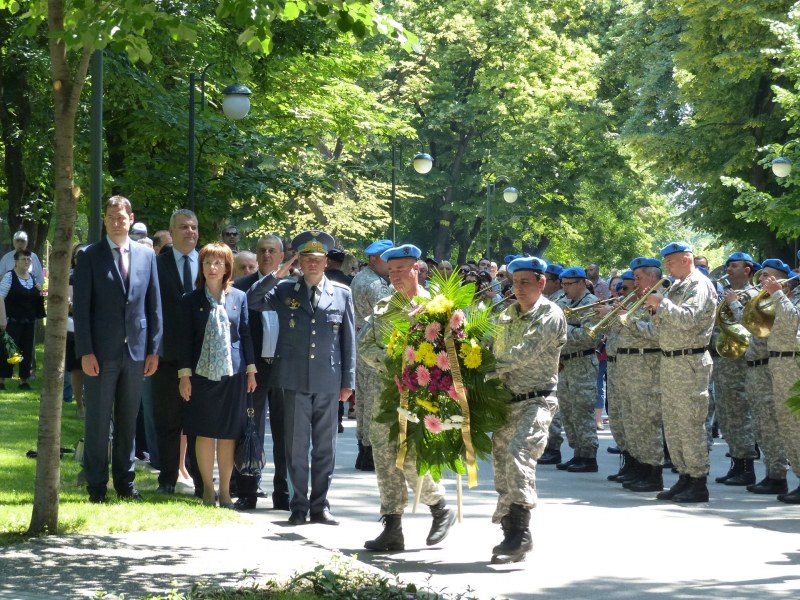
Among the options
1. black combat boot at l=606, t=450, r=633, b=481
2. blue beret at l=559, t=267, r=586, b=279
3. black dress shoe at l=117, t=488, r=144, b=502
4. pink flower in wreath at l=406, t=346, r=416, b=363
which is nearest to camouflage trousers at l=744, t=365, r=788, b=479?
black combat boot at l=606, t=450, r=633, b=481

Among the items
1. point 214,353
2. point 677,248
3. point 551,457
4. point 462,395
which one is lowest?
point 551,457

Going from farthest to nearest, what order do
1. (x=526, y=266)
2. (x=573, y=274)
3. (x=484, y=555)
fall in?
(x=573, y=274)
(x=526, y=266)
(x=484, y=555)

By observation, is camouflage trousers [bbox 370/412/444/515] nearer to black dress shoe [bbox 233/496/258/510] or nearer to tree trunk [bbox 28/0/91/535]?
black dress shoe [bbox 233/496/258/510]

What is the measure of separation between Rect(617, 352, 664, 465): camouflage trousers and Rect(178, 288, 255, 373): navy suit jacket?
4.40 metres

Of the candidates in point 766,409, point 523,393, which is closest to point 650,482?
point 766,409

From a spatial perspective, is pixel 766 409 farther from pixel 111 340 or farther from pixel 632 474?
pixel 111 340

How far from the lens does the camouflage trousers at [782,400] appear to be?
1280 centimetres

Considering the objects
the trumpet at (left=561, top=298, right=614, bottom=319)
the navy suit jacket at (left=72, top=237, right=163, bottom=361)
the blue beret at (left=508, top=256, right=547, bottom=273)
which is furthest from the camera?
the trumpet at (left=561, top=298, right=614, bottom=319)

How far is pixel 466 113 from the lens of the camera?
53781 mm

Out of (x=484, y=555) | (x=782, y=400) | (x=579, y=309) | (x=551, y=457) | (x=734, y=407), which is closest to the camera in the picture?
(x=484, y=555)

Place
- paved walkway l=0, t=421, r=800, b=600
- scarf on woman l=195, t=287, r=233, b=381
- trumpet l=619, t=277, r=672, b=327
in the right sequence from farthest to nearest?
trumpet l=619, t=277, r=672, b=327
scarf on woman l=195, t=287, r=233, b=381
paved walkway l=0, t=421, r=800, b=600

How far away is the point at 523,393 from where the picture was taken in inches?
372

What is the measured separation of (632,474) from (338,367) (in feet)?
14.6

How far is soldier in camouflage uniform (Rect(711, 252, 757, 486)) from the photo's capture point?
14.2m
